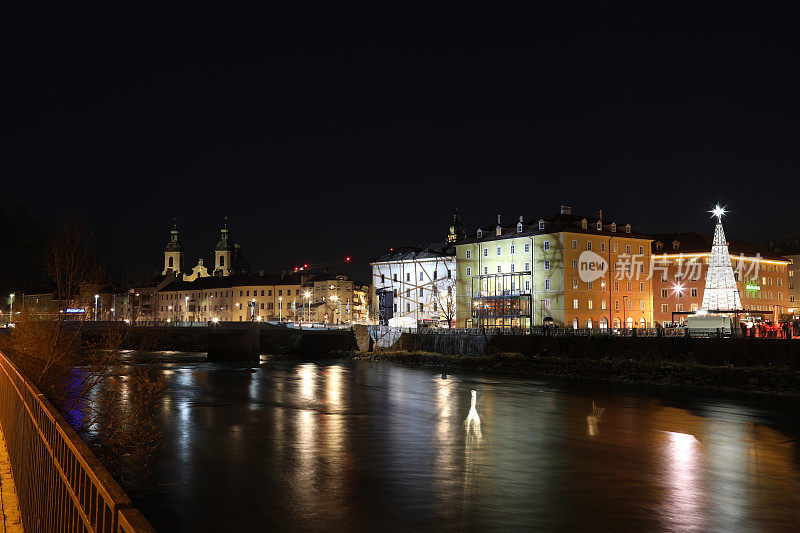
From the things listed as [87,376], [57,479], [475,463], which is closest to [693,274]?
[475,463]

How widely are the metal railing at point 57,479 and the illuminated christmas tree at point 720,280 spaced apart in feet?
171

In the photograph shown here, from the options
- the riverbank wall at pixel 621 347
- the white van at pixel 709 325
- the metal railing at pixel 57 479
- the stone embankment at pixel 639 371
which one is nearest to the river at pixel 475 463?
the stone embankment at pixel 639 371

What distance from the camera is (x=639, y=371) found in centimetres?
5359

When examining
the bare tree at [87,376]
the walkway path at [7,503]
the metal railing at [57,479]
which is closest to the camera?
the metal railing at [57,479]

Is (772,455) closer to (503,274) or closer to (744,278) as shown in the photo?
(503,274)

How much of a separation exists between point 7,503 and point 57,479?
386 cm

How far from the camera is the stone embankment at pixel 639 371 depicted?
45.3 m

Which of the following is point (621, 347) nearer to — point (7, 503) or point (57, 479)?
point (7, 503)

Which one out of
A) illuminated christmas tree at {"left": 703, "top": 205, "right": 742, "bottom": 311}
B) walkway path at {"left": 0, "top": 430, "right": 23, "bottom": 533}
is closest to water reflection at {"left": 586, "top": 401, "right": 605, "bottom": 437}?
illuminated christmas tree at {"left": 703, "top": 205, "right": 742, "bottom": 311}

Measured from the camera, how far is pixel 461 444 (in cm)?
2739

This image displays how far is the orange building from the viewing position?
9888 centimetres

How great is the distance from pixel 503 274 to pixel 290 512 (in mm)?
80385

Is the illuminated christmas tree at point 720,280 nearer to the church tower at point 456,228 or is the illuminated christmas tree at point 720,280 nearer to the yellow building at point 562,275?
the yellow building at point 562,275

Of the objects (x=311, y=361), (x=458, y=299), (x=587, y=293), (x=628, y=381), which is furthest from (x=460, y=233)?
(x=628, y=381)
